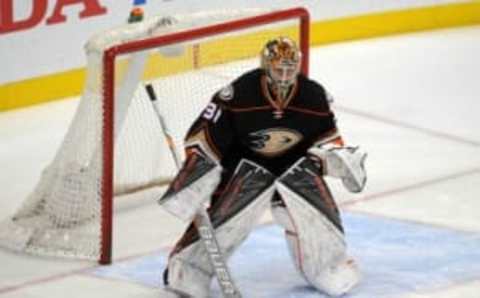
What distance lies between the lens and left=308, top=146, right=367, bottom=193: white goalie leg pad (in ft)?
17.2

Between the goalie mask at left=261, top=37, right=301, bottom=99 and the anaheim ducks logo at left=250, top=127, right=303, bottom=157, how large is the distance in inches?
4.6

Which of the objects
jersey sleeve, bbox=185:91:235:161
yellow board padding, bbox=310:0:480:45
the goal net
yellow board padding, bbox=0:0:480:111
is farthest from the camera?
yellow board padding, bbox=310:0:480:45

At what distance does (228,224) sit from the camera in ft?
17.3

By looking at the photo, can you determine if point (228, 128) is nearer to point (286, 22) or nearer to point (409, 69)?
point (286, 22)

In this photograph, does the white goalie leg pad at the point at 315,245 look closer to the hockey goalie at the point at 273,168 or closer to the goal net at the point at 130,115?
the hockey goalie at the point at 273,168

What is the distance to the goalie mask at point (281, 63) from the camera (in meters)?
5.23

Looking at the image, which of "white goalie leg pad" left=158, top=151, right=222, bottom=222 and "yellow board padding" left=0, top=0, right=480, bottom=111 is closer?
"white goalie leg pad" left=158, top=151, right=222, bottom=222

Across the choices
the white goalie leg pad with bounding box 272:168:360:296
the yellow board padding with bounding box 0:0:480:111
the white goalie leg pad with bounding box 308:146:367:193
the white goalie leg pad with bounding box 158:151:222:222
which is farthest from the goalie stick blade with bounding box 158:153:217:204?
the yellow board padding with bounding box 0:0:480:111

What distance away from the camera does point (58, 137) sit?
7559 mm

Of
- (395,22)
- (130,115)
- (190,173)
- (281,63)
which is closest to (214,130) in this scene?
(190,173)

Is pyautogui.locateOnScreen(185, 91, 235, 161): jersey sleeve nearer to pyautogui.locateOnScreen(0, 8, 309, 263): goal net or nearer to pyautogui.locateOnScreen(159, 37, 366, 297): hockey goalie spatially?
pyautogui.locateOnScreen(159, 37, 366, 297): hockey goalie

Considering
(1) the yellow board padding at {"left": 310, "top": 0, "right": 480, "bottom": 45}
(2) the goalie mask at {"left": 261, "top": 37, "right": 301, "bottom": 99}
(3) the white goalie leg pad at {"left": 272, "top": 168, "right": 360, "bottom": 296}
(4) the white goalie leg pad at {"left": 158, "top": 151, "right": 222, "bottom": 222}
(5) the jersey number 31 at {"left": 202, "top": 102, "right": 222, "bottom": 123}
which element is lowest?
(1) the yellow board padding at {"left": 310, "top": 0, "right": 480, "bottom": 45}

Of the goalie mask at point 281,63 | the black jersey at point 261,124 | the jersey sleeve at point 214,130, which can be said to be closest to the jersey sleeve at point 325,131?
the black jersey at point 261,124

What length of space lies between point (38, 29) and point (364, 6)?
6.88ft
